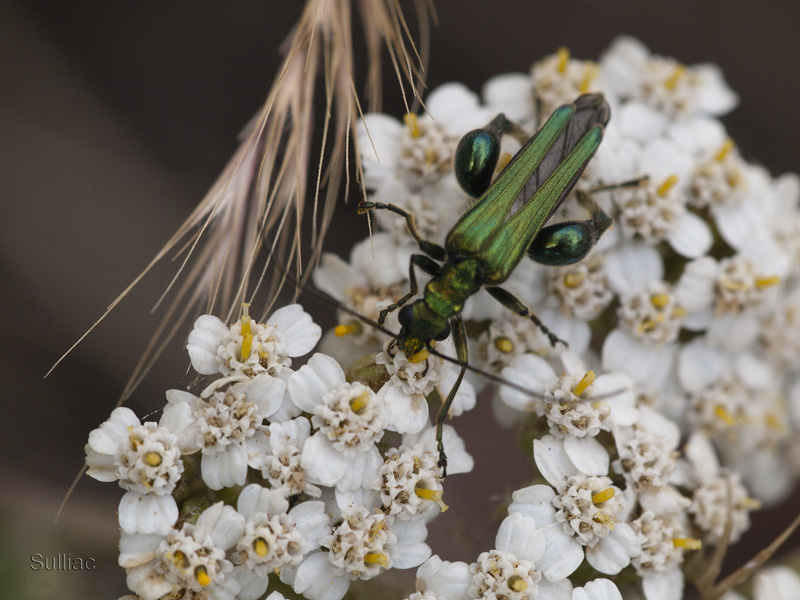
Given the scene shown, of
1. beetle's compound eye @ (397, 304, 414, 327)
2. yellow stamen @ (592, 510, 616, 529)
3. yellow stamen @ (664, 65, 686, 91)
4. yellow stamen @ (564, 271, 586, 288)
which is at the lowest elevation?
yellow stamen @ (592, 510, 616, 529)

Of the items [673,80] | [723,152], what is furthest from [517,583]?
[673,80]

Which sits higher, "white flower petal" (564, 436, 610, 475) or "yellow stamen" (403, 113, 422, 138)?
"yellow stamen" (403, 113, 422, 138)

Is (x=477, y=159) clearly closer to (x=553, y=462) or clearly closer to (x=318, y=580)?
(x=553, y=462)

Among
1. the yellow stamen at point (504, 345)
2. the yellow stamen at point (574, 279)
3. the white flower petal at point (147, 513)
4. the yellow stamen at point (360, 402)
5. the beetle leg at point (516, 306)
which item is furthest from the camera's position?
the yellow stamen at point (574, 279)

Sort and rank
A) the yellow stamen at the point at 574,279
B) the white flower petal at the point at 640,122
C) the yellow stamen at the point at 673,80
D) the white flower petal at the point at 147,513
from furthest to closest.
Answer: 1. the yellow stamen at the point at 673,80
2. the white flower petal at the point at 640,122
3. the yellow stamen at the point at 574,279
4. the white flower petal at the point at 147,513

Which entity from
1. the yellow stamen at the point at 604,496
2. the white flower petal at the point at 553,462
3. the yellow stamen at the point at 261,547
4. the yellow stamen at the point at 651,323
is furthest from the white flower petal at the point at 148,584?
the yellow stamen at the point at 651,323

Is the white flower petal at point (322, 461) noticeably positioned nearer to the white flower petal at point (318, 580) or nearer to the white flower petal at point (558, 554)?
the white flower petal at point (318, 580)

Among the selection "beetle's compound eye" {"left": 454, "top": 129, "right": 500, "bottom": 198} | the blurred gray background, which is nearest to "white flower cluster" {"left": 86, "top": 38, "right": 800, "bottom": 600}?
"beetle's compound eye" {"left": 454, "top": 129, "right": 500, "bottom": 198}

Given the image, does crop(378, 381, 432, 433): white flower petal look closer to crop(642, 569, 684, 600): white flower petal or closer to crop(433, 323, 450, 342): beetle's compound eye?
crop(433, 323, 450, 342): beetle's compound eye
